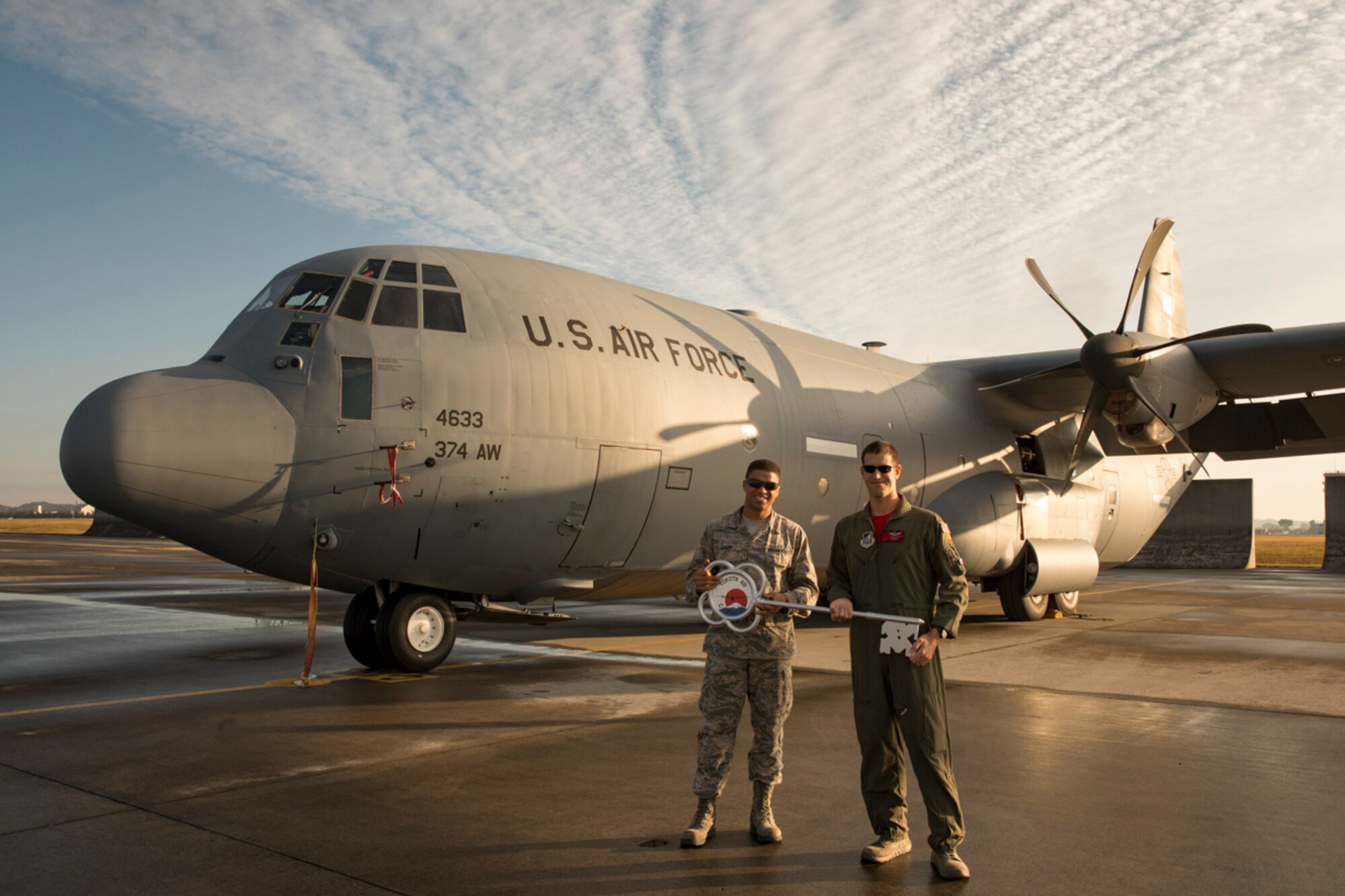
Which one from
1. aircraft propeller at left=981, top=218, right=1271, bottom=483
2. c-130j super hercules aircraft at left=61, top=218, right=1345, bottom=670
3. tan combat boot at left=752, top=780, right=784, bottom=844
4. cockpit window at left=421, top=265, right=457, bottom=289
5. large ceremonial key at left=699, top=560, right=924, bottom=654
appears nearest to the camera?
large ceremonial key at left=699, top=560, right=924, bottom=654

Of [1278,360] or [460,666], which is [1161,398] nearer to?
[1278,360]

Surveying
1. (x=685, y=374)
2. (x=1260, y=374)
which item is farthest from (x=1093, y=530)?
(x=685, y=374)

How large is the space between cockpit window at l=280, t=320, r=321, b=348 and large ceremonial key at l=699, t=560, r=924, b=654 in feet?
18.7

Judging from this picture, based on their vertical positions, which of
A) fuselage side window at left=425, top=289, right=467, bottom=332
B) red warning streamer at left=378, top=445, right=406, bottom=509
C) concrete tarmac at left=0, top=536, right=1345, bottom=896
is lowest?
concrete tarmac at left=0, top=536, right=1345, bottom=896

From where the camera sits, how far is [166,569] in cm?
3027

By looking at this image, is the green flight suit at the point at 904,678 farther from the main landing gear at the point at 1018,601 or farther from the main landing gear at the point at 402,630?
the main landing gear at the point at 1018,601

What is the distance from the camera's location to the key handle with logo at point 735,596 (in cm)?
449

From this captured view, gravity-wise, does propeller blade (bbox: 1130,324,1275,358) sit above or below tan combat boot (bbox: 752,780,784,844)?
above

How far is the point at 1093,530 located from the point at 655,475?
10.5m

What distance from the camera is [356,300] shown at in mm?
9242

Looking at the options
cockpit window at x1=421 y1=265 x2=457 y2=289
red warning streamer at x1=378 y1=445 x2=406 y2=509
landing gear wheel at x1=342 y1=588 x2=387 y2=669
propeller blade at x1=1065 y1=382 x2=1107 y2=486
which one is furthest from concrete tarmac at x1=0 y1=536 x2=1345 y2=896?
A: cockpit window at x1=421 y1=265 x2=457 y2=289

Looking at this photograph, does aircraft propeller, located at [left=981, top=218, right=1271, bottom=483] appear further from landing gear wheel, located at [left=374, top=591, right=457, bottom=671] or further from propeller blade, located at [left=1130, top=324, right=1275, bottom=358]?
landing gear wheel, located at [left=374, top=591, right=457, bottom=671]

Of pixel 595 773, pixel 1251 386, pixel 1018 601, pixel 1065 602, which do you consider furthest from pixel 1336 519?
pixel 595 773

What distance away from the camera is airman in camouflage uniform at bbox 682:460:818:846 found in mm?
4582
